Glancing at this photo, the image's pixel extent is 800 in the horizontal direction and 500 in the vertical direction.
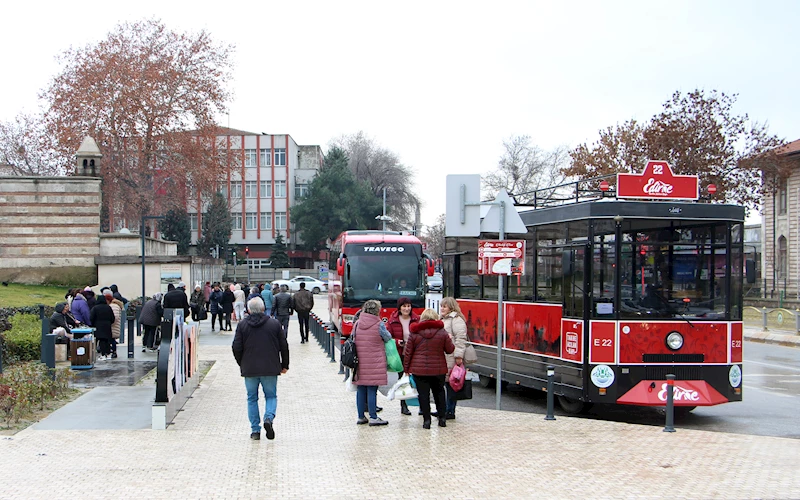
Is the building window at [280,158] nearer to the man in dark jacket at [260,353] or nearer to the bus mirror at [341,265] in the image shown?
the bus mirror at [341,265]

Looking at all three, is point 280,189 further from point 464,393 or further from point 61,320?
point 464,393

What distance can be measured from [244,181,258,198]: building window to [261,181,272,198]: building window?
65 centimetres

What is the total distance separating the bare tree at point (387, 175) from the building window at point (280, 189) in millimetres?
7054

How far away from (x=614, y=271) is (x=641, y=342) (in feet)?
3.37

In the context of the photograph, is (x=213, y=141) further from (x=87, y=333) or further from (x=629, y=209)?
(x=629, y=209)

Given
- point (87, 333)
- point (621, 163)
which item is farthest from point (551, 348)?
point (621, 163)

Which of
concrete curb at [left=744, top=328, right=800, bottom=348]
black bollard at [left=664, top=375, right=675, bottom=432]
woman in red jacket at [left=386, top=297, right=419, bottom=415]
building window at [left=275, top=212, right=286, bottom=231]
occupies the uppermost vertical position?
building window at [left=275, top=212, right=286, bottom=231]

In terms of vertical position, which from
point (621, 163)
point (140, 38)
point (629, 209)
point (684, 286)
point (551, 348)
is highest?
point (140, 38)

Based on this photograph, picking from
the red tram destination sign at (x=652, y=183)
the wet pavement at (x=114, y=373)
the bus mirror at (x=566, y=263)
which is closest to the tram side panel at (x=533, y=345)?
the bus mirror at (x=566, y=263)

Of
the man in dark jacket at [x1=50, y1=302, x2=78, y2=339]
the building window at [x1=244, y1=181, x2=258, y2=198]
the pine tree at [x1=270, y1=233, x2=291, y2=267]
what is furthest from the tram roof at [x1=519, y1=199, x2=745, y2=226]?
the building window at [x1=244, y1=181, x2=258, y2=198]

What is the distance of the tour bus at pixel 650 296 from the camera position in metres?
11.9

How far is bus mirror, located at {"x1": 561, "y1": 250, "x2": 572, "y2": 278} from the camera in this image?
12430mm

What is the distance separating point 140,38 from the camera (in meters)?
46.2

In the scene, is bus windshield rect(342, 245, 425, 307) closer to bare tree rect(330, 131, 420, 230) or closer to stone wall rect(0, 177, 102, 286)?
stone wall rect(0, 177, 102, 286)
